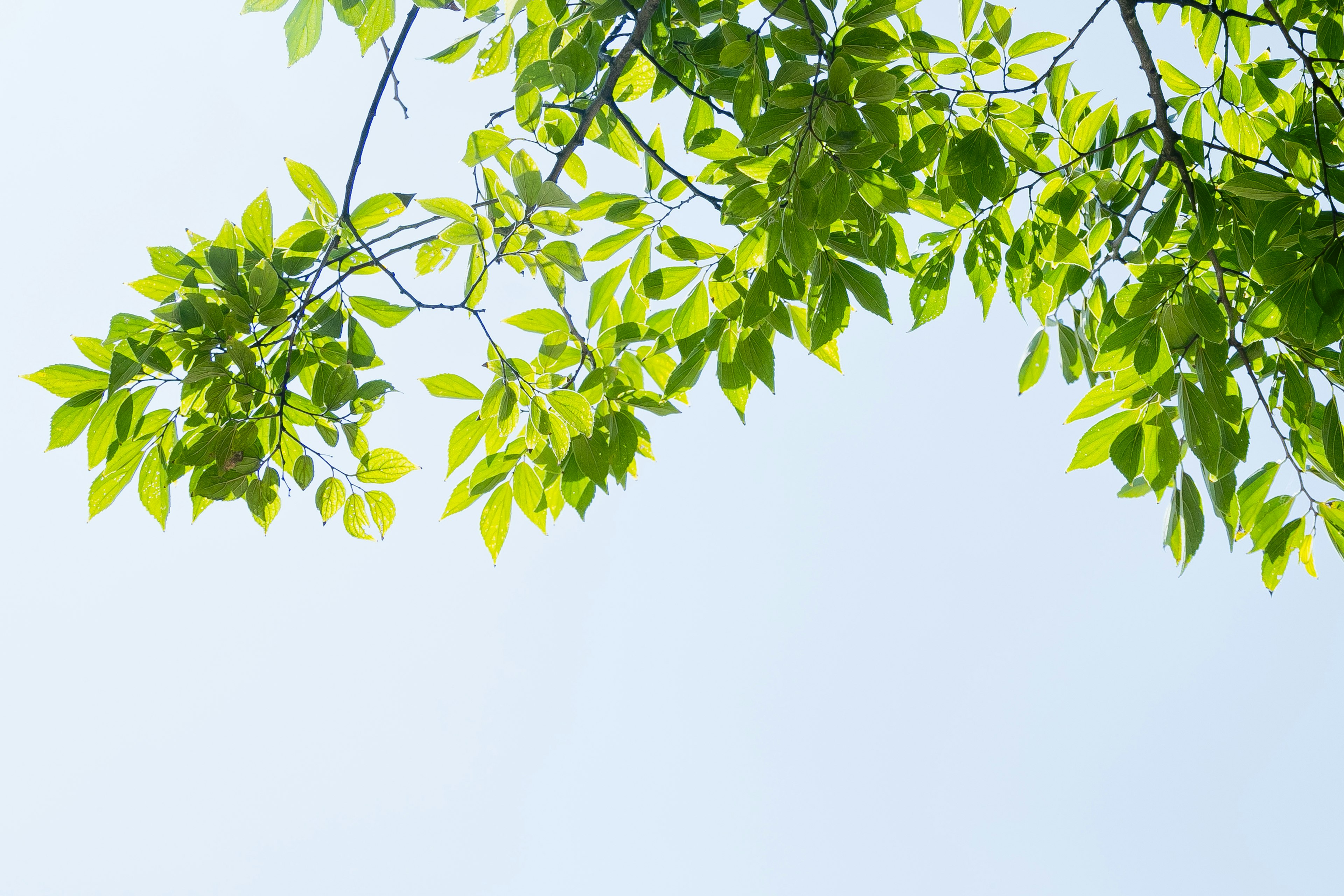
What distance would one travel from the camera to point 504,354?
1.42 metres

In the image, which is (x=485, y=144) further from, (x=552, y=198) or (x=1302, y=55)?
(x=1302, y=55)

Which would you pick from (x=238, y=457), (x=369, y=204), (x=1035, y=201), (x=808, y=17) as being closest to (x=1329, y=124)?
(x=1035, y=201)

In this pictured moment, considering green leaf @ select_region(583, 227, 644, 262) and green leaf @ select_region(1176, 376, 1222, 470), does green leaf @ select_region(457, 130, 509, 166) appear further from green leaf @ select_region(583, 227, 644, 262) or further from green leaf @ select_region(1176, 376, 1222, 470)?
green leaf @ select_region(1176, 376, 1222, 470)

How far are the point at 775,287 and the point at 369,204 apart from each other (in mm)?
694

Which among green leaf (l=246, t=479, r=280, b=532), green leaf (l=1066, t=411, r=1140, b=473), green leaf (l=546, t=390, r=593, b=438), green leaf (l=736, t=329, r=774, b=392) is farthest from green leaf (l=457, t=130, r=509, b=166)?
green leaf (l=1066, t=411, r=1140, b=473)

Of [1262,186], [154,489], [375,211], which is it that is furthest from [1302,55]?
[154,489]

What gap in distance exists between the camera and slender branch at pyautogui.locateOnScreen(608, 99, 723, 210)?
4.64ft

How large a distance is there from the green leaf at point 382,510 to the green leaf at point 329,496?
0.15 ft

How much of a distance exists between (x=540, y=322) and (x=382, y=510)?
444 millimetres

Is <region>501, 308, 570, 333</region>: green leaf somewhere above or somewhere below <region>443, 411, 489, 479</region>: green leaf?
above

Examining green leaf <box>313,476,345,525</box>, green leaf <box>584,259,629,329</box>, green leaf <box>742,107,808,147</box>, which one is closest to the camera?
green leaf <box>742,107,808,147</box>

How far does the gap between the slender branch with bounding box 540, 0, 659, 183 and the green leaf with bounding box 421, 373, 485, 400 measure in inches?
14.9

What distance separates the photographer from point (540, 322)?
152 cm

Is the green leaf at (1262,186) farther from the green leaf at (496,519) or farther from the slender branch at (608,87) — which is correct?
the green leaf at (496,519)
